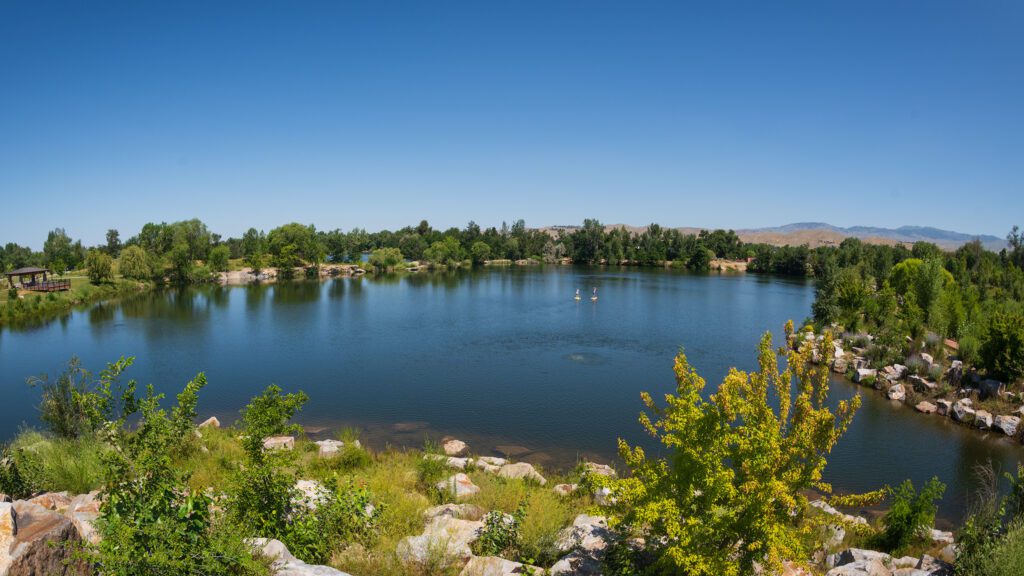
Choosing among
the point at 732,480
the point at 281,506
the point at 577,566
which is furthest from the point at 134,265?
the point at 732,480

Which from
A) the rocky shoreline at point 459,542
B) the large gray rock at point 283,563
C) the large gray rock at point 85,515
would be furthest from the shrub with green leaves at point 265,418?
the large gray rock at point 85,515

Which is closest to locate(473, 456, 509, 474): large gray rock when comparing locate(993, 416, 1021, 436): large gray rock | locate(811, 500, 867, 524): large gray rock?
locate(811, 500, 867, 524): large gray rock

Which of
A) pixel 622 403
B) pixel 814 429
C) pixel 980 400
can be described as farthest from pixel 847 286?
pixel 814 429

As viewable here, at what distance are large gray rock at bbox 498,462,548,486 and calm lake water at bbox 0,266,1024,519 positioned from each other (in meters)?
2.65

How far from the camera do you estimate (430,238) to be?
12194 cm

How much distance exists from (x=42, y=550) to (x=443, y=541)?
4.80 meters

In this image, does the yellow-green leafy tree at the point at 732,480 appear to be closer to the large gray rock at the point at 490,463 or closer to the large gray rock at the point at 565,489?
the large gray rock at the point at 565,489

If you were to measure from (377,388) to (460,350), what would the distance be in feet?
28.3

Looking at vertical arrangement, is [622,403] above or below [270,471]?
below

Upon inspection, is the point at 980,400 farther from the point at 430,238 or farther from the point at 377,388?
the point at 430,238

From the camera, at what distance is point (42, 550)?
5867 millimetres

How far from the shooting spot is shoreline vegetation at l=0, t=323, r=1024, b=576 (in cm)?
594

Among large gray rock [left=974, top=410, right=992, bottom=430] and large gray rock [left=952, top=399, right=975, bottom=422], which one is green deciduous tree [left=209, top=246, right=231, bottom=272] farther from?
large gray rock [left=974, top=410, right=992, bottom=430]

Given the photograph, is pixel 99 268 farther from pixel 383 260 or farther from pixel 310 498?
pixel 310 498
